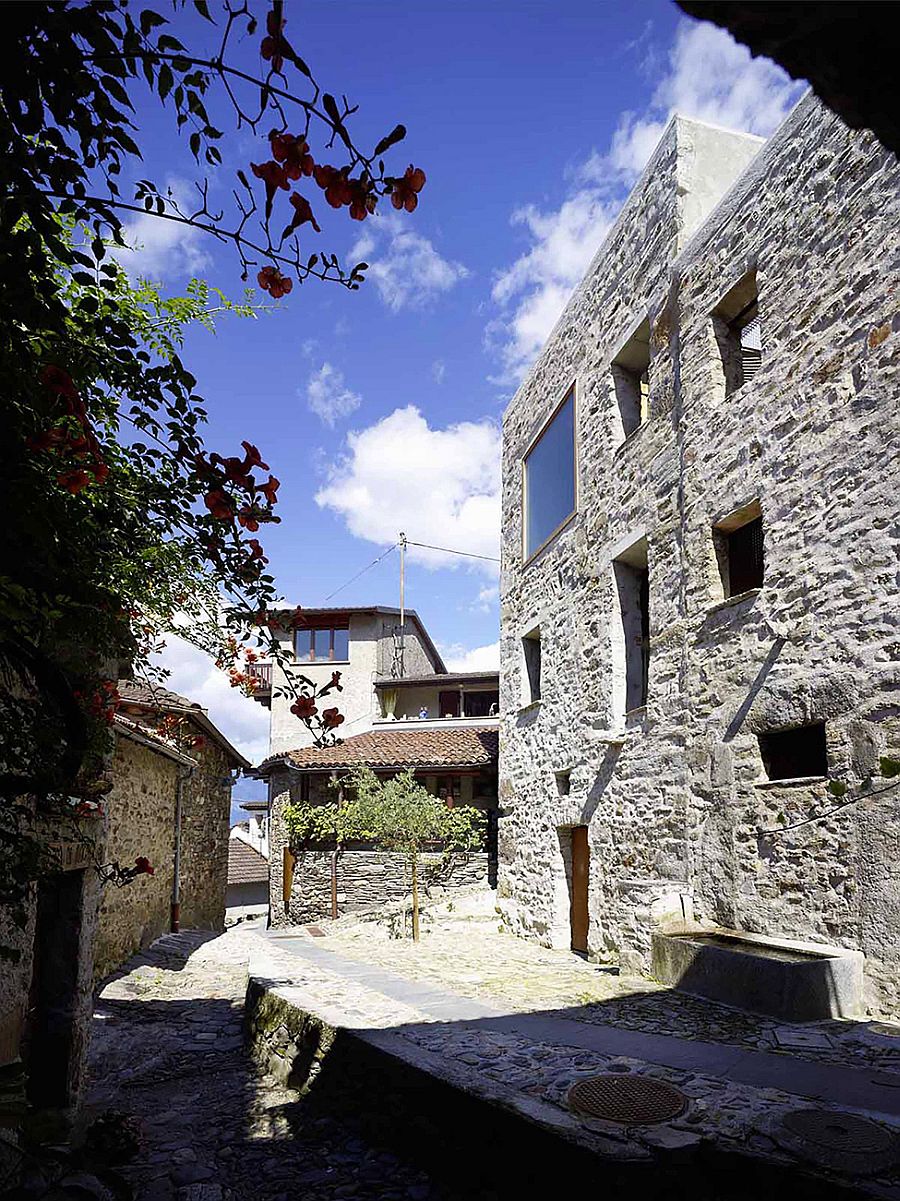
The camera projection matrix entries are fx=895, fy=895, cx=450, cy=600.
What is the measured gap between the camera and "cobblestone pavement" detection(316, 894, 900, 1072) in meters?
5.39

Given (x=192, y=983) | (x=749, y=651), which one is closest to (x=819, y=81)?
(x=749, y=651)

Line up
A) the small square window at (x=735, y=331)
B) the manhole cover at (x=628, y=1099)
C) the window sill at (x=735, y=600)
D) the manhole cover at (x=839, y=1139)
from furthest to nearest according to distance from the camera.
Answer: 1. the small square window at (x=735, y=331)
2. the window sill at (x=735, y=600)
3. the manhole cover at (x=628, y=1099)
4. the manhole cover at (x=839, y=1139)

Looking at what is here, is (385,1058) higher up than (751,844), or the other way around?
(751,844)

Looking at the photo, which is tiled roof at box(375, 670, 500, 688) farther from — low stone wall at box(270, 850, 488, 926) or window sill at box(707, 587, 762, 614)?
window sill at box(707, 587, 762, 614)

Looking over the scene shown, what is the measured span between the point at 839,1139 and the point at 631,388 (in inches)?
338

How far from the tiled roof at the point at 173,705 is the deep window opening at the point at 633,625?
15.2 feet

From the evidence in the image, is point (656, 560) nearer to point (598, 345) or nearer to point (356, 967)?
point (598, 345)

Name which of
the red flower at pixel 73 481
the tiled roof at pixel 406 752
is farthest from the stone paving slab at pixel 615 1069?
the tiled roof at pixel 406 752

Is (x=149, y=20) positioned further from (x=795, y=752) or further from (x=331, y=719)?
(x=795, y=752)

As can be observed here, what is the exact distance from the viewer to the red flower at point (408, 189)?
6.87 ft

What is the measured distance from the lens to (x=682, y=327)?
902 cm

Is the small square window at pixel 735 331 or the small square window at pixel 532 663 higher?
the small square window at pixel 735 331

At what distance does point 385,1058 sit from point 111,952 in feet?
19.5

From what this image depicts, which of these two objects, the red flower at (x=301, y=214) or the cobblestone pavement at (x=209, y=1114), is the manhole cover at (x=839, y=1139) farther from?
the red flower at (x=301, y=214)
